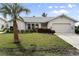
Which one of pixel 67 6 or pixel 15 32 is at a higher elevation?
pixel 67 6

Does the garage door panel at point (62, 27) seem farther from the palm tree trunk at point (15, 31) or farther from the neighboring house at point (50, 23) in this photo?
the palm tree trunk at point (15, 31)

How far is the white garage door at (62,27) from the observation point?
11.9m

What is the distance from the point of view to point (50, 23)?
38.9ft

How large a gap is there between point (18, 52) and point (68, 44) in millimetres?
1571

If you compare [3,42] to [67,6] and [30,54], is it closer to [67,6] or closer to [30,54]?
[30,54]

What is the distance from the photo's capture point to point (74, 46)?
37.9 feet

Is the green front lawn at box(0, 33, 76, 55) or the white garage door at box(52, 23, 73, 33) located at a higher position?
the white garage door at box(52, 23, 73, 33)

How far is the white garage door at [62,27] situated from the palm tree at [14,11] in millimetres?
1040

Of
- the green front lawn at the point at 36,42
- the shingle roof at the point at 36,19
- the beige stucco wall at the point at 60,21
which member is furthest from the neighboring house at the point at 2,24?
the beige stucco wall at the point at 60,21

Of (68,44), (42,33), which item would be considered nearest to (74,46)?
(68,44)

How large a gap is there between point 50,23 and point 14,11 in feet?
4.00

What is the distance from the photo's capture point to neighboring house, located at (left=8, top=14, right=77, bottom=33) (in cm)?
1166

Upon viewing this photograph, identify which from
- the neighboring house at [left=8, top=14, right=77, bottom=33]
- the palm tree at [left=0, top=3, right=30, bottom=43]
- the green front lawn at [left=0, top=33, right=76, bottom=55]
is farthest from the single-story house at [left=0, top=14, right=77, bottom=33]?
the green front lawn at [left=0, top=33, right=76, bottom=55]

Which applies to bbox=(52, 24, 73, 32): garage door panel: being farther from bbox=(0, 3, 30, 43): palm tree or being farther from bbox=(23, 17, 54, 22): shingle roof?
bbox=(0, 3, 30, 43): palm tree
